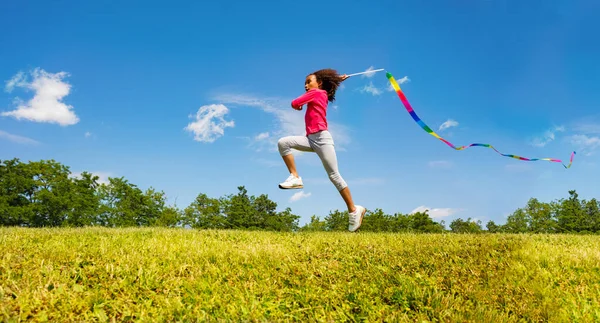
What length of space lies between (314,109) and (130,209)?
135 ft

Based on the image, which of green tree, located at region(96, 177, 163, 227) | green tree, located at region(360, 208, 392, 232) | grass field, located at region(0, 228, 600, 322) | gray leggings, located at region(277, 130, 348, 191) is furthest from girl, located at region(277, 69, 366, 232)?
green tree, located at region(96, 177, 163, 227)

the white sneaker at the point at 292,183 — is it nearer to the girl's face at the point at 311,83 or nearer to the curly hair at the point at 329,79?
the girl's face at the point at 311,83

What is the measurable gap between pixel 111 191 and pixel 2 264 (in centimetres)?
4448

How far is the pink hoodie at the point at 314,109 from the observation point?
8492mm

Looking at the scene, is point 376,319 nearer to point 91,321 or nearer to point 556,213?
point 91,321

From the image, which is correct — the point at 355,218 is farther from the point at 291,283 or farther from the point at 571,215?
the point at 571,215

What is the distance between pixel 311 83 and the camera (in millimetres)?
9070

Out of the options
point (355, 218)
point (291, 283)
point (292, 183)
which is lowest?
point (291, 283)

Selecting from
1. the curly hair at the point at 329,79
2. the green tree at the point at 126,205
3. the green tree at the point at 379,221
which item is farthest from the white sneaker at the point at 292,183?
the green tree at the point at 126,205

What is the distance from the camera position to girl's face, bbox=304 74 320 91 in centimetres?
905

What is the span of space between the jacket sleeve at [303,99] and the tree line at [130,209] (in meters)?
30.4

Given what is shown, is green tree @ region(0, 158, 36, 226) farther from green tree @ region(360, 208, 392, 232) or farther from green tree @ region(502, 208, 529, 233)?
green tree @ region(502, 208, 529, 233)

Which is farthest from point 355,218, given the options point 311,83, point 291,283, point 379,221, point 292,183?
point 379,221

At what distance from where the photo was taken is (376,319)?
13.8 ft
